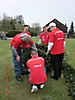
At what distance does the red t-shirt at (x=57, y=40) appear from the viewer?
4902mm

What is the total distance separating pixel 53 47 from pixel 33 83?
1.39 meters

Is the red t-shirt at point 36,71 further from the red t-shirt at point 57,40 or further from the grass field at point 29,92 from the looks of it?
the red t-shirt at point 57,40

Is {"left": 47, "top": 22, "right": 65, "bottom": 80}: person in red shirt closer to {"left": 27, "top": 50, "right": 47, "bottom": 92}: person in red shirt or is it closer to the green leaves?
the green leaves

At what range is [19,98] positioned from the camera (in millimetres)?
4008

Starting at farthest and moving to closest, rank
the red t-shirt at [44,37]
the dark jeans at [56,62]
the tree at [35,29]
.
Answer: the tree at [35,29]
the red t-shirt at [44,37]
the dark jeans at [56,62]

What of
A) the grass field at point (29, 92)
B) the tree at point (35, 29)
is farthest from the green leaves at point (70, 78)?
the tree at point (35, 29)

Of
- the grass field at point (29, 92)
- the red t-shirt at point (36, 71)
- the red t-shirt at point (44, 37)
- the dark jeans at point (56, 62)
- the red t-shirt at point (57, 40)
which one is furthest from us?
the red t-shirt at point (44, 37)

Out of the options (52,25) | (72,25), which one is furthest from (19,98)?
(72,25)

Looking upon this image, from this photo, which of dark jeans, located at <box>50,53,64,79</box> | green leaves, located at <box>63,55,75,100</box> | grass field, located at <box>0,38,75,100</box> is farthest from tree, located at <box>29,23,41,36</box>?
grass field, located at <box>0,38,75,100</box>

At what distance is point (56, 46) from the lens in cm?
504

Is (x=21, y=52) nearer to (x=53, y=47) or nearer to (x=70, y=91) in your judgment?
(x=53, y=47)

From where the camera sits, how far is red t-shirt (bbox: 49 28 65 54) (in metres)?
4.90

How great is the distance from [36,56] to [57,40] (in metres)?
1.00

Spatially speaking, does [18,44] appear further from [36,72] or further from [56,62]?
[56,62]
